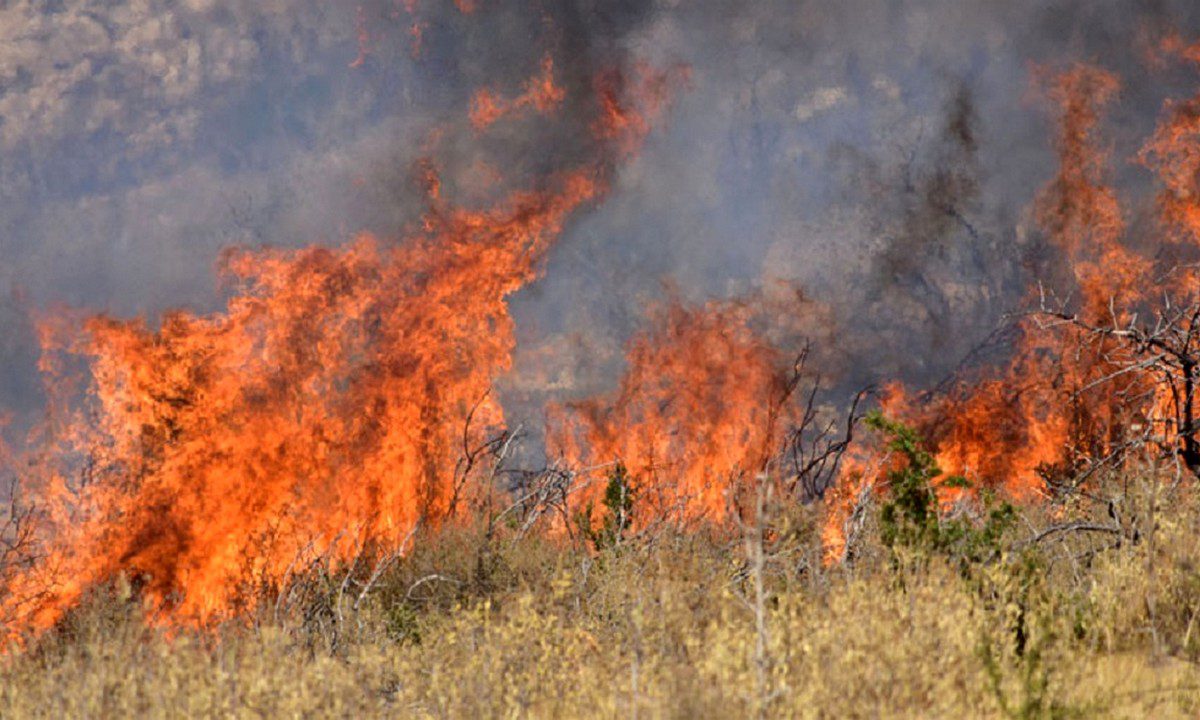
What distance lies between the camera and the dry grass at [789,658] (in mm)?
6055

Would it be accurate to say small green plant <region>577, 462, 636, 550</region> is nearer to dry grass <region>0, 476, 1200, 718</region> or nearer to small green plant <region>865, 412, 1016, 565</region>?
dry grass <region>0, 476, 1200, 718</region>

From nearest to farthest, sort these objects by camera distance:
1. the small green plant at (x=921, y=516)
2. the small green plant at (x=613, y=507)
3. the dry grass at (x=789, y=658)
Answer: the dry grass at (x=789, y=658), the small green plant at (x=921, y=516), the small green plant at (x=613, y=507)

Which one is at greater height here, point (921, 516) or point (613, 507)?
point (921, 516)

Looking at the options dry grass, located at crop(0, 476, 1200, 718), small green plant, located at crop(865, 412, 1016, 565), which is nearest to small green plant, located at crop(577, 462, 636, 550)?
dry grass, located at crop(0, 476, 1200, 718)

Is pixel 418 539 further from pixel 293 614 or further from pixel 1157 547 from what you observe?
pixel 1157 547

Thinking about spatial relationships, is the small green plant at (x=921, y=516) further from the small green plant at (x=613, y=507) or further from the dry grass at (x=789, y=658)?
the small green plant at (x=613, y=507)

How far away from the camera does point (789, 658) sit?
6.64 meters

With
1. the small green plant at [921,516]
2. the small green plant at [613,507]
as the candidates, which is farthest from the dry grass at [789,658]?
the small green plant at [613,507]

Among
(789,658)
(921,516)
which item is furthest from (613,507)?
(789,658)

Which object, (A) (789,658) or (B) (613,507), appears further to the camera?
(B) (613,507)

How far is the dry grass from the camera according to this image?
19.9 ft

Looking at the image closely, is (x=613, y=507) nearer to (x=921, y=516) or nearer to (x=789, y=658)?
(x=921, y=516)

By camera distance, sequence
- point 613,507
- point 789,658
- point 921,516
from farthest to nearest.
Answer: point 613,507 → point 921,516 → point 789,658

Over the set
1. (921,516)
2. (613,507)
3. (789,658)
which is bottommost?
(789,658)
